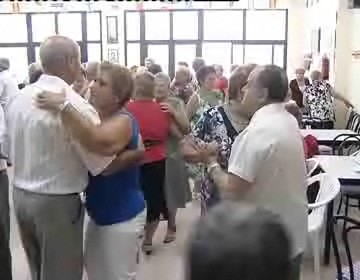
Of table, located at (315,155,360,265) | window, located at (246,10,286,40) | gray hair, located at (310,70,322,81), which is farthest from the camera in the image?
window, located at (246,10,286,40)

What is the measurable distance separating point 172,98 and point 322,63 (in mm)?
5250

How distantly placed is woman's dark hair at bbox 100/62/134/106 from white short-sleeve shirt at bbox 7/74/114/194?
16 cm

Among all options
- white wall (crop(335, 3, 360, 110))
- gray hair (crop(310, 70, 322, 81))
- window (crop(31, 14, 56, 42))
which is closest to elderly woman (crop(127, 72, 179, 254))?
gray hair (crop(310, 70, 322, 81))

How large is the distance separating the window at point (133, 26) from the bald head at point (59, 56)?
1033cm

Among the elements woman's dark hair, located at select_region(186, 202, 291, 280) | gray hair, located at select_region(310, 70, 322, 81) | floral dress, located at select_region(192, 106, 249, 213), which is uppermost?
woman's dark hair, located at select_region(186, 202, 291, 280)

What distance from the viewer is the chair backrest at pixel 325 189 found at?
3873mm

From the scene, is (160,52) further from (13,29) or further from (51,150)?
(51,150)

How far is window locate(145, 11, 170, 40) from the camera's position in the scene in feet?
42.1

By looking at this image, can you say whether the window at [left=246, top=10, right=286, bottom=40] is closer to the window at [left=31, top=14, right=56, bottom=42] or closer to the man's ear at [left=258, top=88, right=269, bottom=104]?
the window at [left=31, top=14, right=56, bottom=42]

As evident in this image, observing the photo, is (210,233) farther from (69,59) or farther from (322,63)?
(322,63)

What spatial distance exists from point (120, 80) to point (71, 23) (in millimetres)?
10770

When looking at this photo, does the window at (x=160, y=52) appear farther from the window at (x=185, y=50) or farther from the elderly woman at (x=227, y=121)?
the elderly woman at (x=227, y=121)

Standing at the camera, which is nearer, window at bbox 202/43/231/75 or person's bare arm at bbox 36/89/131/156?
person's bare arm at bbox 36/89/131/156

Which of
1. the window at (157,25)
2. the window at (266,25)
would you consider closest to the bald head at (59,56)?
the window at (266,25)
